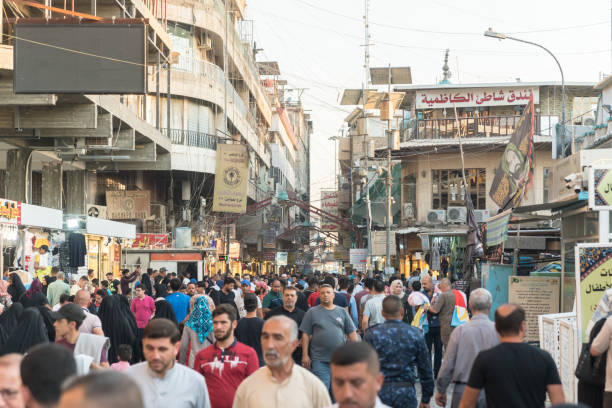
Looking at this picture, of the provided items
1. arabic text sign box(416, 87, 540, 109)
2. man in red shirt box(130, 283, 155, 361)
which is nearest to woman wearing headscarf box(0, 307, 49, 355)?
man in red shirt box(130, 283, 155, 361)

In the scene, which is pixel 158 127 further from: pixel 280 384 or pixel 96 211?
pixel 280 384

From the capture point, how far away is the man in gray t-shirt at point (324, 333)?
9477 mm

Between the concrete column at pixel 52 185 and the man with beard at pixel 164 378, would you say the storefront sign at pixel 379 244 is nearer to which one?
the concrete column at pixel 52 185

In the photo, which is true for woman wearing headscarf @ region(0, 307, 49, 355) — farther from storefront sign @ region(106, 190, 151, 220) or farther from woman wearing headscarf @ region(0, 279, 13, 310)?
storefront sign @ region(106, 190, 151, 220)

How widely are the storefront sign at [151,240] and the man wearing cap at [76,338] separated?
27.7 meters

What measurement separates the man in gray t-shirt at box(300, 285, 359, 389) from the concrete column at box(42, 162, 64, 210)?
21.3 meters

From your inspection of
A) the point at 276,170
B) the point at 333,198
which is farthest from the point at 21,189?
the point at 276,170

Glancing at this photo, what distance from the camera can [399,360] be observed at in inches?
271

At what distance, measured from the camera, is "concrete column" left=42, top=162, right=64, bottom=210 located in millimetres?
29547

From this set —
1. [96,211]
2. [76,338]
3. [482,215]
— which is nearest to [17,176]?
[96,211]

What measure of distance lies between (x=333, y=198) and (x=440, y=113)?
89.8ft

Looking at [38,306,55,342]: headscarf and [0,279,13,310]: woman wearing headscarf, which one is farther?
[0,279,13,310]: woman wearing headscarf

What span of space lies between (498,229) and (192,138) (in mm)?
27784

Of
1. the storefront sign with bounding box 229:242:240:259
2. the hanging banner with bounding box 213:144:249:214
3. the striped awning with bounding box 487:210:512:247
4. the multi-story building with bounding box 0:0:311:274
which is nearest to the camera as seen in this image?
the striped awning with bounding box 487:210:512:247
